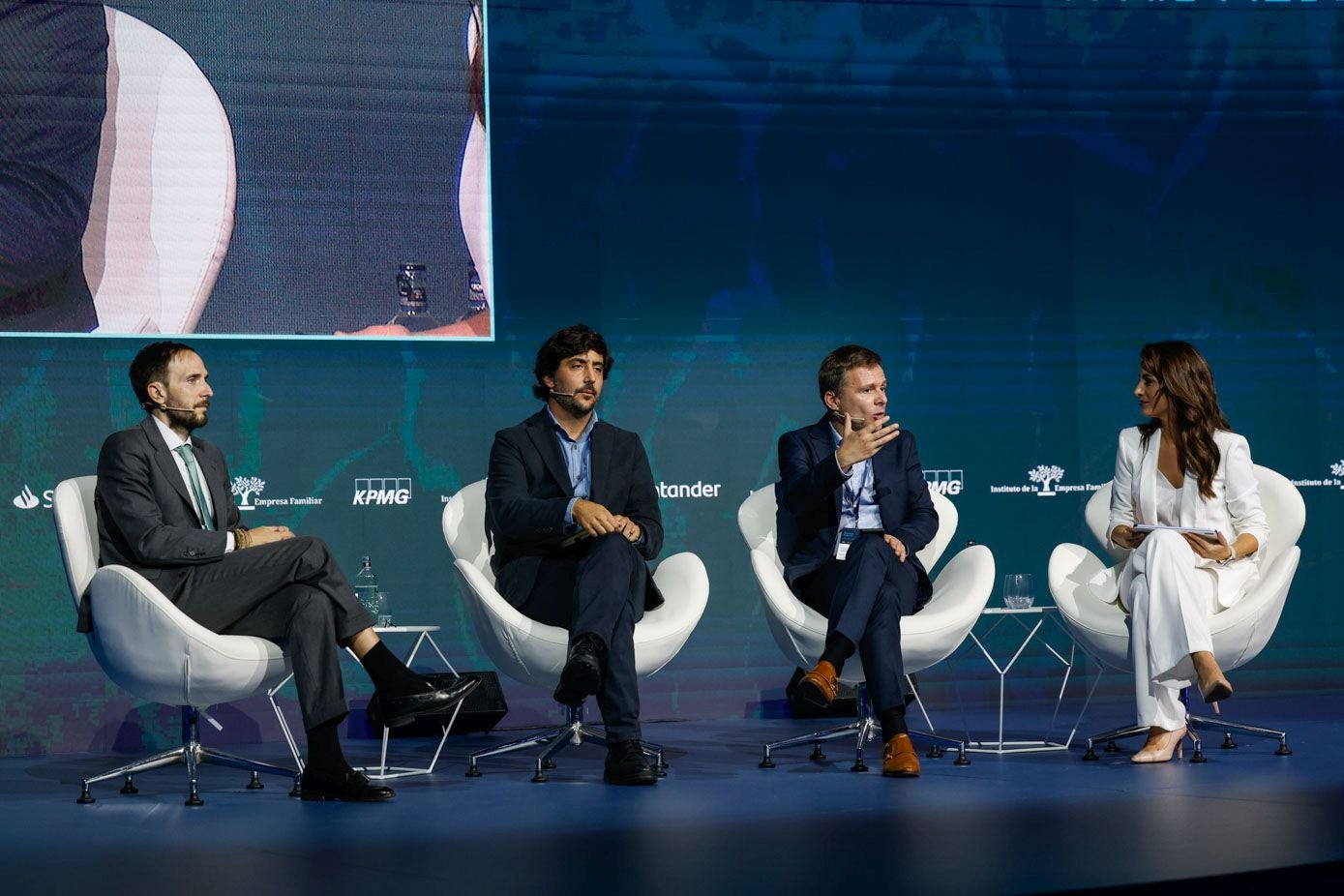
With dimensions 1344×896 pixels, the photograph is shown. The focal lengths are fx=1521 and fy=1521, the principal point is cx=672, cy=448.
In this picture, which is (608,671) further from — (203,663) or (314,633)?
(203,663)

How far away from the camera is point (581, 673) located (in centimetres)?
409

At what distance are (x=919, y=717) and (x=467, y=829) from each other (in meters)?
2.70

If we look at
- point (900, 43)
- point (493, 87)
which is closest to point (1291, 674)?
point (900, 43)

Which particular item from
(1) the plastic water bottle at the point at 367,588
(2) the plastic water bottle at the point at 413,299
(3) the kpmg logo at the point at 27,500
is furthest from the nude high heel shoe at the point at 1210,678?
(3) the kpmg logo at the point at 27,500

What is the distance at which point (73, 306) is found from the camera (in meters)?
5.41

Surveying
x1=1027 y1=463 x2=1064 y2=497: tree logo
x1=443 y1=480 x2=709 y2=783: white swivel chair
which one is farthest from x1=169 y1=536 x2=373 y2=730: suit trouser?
x1=1027 y1=463 x2=1064 y2=497: tree logo

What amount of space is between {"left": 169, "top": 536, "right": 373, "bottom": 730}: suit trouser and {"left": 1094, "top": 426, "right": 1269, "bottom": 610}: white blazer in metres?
2.34

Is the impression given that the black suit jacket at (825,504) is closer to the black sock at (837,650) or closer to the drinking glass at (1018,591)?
the black sock at (837,650)

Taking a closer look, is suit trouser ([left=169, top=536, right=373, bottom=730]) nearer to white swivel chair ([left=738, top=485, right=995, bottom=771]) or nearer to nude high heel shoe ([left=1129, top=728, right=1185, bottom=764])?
white swivel chair ([left=738, top=485, right=995, bottom=771])

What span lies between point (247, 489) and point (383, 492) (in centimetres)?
50

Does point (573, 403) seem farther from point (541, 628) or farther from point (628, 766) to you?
point (628, 766)

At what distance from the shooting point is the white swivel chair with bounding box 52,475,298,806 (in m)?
4.04

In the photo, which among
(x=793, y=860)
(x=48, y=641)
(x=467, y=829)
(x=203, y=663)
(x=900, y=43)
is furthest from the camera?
(x=900, y=43)

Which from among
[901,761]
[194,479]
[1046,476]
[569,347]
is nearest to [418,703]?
[194,479]
